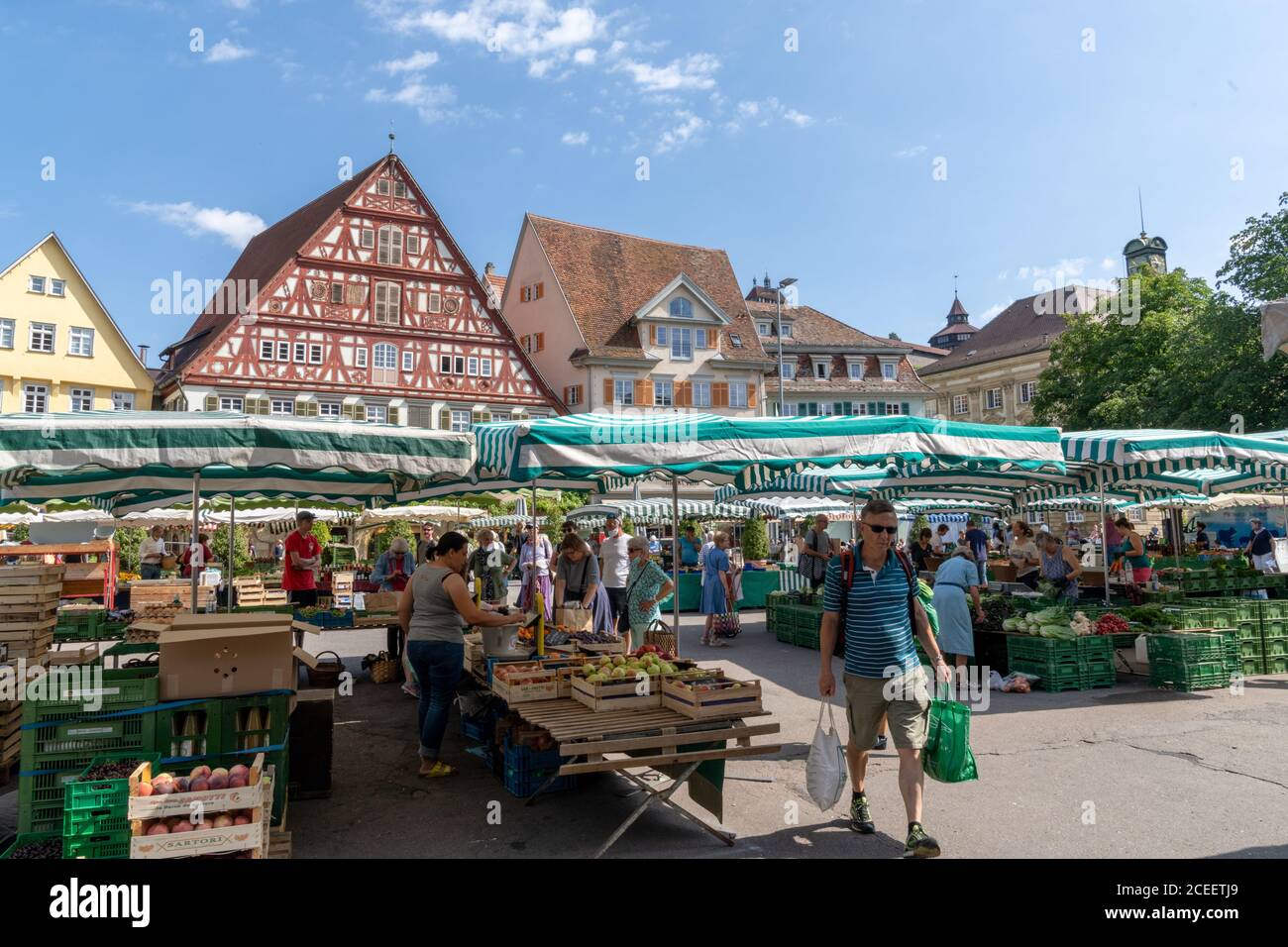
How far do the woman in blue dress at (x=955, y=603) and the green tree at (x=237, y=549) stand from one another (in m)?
24.5

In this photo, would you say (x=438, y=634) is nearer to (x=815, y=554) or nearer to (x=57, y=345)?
(x=815, y=554)

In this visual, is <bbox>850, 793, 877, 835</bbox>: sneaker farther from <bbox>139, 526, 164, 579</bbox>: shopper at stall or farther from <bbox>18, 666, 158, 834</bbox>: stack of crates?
<bbox>139, 526, 164, 579</bbox>: shopper at stall

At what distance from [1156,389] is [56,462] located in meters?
40.2

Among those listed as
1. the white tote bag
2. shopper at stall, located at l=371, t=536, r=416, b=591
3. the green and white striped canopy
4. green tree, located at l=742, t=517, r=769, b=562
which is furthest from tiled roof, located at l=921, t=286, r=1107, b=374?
the white tote bag

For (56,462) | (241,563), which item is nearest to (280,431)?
(56,462)

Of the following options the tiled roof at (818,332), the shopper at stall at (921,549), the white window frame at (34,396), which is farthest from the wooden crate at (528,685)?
the tiled roof at (818,332)

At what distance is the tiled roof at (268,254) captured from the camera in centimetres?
4109

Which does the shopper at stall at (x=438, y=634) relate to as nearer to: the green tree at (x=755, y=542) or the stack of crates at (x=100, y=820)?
the stack of crates at (x=100, y=820)

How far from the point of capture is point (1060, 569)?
13648mm

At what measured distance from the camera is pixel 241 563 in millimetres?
29516

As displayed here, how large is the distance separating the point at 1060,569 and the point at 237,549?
25959mm

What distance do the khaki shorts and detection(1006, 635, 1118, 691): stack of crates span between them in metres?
5.53

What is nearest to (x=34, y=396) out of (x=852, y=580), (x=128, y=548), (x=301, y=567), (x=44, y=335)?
(x=44, y=335)
